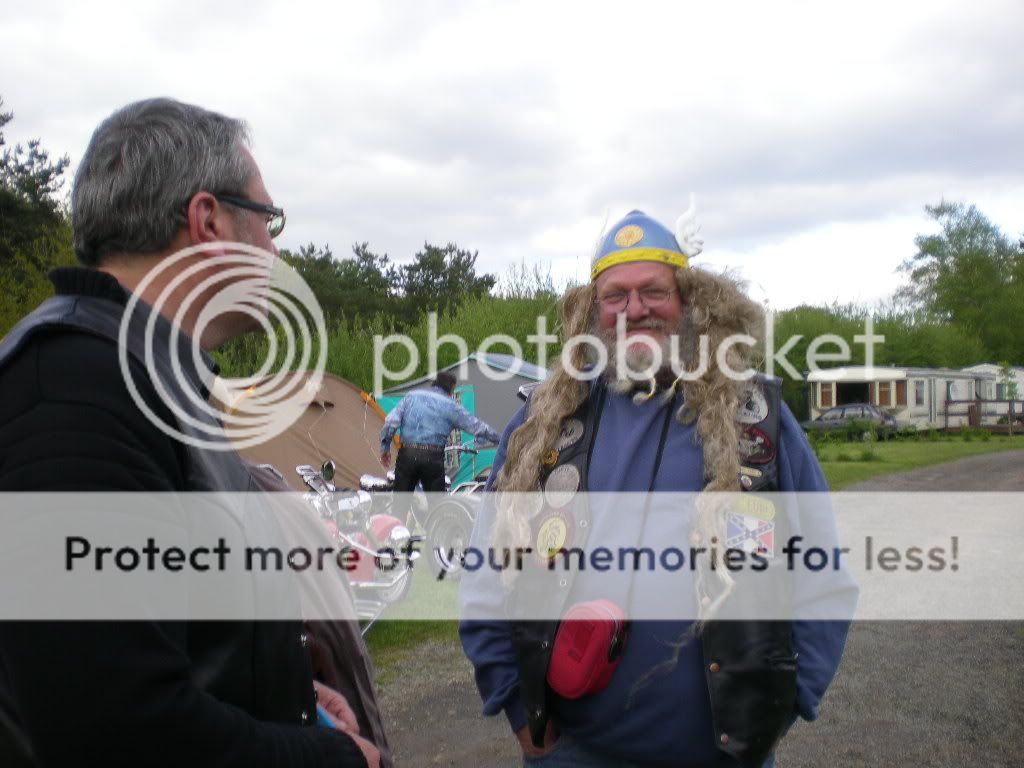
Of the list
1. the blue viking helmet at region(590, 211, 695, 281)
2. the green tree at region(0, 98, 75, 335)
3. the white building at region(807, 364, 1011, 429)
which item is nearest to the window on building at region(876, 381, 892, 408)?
the white building at region(807, 364, 1011, 429)

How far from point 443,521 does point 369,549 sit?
2132 mm

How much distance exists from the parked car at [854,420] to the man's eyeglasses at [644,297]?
26401 millimetres

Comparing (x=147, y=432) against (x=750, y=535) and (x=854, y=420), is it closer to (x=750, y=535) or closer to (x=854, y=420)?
(x=750, y=535)

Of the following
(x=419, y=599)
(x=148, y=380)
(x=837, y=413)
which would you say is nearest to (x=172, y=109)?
(x=148, y=380)

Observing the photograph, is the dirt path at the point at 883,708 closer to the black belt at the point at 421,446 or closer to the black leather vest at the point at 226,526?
the black belt at the point at 421,446

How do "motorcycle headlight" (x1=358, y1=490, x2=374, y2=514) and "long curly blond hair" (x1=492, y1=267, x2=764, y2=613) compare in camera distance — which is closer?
"long curly blond hair" (x1=492, y1=267, x2=764, y2=613)

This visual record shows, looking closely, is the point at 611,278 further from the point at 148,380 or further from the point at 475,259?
the point at 475,259

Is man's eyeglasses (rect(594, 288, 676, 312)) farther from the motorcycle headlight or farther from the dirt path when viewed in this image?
the motorcycle headlight

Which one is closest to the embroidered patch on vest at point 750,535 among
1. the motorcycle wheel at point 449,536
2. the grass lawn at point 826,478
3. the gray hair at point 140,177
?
the gray hair at point 140,177

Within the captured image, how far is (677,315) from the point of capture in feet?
8.52

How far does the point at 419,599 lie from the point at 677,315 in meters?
5.40

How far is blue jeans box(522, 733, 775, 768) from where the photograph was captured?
2170mm

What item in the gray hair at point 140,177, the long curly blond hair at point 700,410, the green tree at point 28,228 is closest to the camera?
the gray hair at point 140,177

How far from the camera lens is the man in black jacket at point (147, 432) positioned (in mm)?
1156
